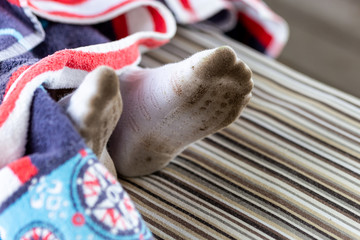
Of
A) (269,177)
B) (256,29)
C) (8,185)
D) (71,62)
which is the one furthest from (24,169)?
(256,29)

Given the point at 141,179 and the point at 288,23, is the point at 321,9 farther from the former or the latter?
the point at 141,179

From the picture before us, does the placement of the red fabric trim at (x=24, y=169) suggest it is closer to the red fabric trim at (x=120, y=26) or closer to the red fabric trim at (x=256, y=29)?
the red fabric trim at (x=120, y=26)

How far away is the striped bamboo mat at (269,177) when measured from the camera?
450mm

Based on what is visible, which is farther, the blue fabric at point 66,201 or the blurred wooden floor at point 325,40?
the blurred wooden floor at point 325,40

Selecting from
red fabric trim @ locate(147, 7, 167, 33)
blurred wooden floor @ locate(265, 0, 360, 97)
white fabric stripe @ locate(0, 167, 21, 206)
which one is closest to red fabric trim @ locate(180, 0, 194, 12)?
red fabric trim @ locate(147, 7, 167, 33)

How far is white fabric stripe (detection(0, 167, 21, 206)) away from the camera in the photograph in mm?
314

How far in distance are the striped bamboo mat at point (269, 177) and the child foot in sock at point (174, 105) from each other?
4 centimetres

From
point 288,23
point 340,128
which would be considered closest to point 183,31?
point 340,128

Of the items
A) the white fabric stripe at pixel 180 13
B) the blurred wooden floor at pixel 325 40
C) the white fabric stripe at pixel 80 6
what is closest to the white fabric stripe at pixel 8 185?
the white fabric stripe at pixel 80 6

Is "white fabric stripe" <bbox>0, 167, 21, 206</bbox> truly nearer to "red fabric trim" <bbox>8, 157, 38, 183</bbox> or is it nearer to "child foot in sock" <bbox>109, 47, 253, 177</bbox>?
"red fabric trim" <bbox>8, 157, 38, 183</bbox>

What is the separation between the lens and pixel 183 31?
708 mm

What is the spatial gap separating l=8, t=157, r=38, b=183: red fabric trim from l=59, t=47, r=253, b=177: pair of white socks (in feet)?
0.14

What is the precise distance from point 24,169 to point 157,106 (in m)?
0.16

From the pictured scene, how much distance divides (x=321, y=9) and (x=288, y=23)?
78 millimetres
